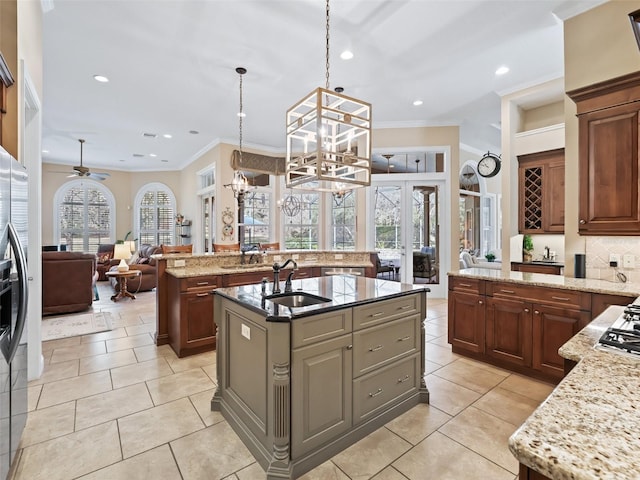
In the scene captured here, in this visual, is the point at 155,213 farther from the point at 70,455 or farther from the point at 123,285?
the point at 70,455

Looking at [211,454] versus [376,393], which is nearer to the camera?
[211,454]

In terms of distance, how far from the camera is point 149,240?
10484 millimetres

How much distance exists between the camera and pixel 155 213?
10.5m

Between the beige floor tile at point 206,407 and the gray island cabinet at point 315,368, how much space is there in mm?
62

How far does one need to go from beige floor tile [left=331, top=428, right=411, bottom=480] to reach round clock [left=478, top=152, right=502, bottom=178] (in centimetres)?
522

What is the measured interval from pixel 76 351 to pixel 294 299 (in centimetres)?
296

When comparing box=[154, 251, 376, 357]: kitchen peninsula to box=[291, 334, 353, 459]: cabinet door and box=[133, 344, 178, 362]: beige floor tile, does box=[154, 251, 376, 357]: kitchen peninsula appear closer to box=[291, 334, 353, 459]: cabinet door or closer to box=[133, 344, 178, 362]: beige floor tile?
box=[133, 344, 178, 362]: beige floor tile

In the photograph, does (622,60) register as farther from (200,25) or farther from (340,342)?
(200,25)

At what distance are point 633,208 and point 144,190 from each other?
11467mm

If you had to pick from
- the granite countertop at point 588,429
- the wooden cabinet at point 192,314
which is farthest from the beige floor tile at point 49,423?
the granite countertop at point 588,429

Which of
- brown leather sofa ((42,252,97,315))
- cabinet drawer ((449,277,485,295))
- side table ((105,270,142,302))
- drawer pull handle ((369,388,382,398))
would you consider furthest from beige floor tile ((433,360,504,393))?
side table ((105,270,142,302))

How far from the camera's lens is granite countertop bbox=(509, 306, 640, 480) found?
617 mm

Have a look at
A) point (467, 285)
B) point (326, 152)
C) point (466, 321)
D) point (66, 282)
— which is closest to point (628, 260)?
point (467, 285)

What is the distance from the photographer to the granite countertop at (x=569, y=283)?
95.3 inches
